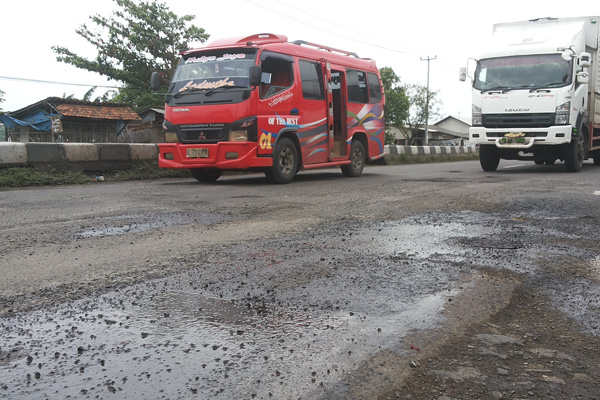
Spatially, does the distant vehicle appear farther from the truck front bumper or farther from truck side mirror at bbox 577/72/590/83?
truck side mirror at bbox 577/72/590/83

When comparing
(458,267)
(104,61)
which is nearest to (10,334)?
(458,267)

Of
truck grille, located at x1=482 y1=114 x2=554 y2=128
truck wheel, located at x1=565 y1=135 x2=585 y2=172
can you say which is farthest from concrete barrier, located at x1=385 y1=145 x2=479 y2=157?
truck wheel, located at x1=565 y1=135 x2=585 y2=172

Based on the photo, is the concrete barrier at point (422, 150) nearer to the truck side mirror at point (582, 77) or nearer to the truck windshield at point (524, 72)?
the truck windshield at point (524, 72)

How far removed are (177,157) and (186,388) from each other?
8.03 m

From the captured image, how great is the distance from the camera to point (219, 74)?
939cm

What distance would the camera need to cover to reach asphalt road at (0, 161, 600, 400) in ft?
6.18

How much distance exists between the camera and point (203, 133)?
931 centimetres

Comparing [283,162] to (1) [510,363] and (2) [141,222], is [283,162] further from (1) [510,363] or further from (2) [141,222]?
(1) [510,363]

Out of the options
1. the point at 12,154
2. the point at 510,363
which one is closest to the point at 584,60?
the point at 12,154

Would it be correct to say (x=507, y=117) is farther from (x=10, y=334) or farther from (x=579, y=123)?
(x=10, y=334)

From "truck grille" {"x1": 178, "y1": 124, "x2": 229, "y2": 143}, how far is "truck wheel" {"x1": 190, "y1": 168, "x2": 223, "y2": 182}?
972 mm

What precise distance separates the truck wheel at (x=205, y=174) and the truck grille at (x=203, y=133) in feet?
3.19

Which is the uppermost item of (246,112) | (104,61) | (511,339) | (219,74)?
(104,61)

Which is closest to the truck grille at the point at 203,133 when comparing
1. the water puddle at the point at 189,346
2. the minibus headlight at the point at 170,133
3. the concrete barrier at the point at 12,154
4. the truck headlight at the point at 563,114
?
the minibus headlight at the point at 170,133
